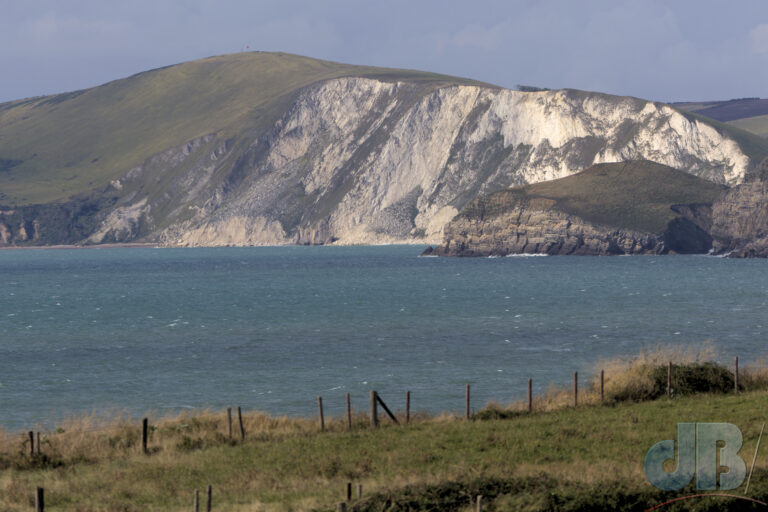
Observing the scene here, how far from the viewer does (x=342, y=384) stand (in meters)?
52.5

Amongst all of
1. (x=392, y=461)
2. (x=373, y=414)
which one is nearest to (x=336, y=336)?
(x=373, y=414)

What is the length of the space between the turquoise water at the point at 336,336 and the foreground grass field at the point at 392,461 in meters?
10.8

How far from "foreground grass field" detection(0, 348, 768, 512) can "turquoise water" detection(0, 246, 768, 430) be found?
10765mm

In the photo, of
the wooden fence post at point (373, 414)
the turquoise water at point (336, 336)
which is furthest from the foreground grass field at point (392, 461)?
the turquoise water at point (336, 336)

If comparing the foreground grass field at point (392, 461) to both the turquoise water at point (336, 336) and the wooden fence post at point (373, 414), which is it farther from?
the turquoise water at point (336, 336)

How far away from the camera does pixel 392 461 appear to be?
2780cm

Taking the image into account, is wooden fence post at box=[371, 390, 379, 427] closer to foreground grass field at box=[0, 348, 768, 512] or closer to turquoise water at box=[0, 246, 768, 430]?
foreground grass field at box=[0, 348, 768, 512]

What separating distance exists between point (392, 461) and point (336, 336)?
4748 cm

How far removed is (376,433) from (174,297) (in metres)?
91.5

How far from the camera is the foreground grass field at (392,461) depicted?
21.5m

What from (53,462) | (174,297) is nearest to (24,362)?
(53,462)

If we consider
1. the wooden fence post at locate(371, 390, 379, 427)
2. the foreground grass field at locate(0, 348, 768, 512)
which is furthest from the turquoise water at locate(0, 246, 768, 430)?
the wooden fence post at locate(371, 390, 379, 427)

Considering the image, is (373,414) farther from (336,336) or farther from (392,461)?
(336,336)

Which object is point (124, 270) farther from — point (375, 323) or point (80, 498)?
point (80, 498)
